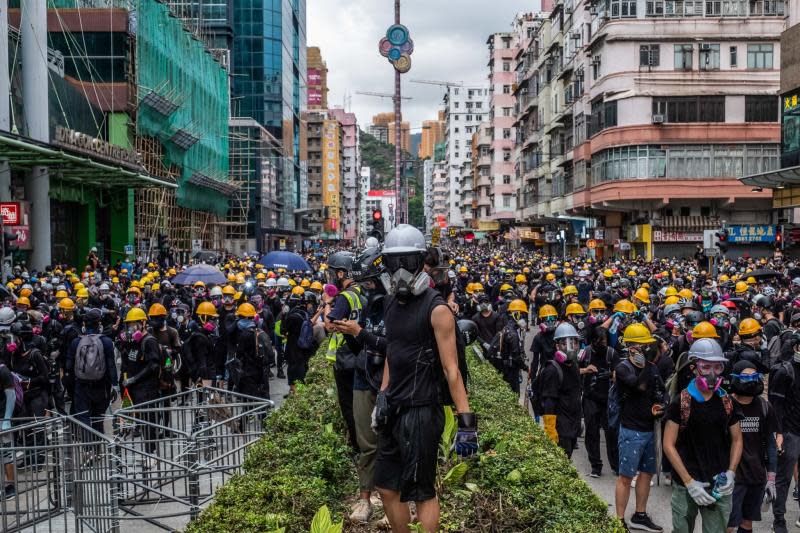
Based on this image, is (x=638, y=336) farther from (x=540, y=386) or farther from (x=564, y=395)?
(x=540, y=386)

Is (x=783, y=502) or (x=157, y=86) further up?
(x=157, y=86)

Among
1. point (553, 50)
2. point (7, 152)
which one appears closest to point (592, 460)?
point (7, 152)

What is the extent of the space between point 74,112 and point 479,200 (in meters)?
79.5

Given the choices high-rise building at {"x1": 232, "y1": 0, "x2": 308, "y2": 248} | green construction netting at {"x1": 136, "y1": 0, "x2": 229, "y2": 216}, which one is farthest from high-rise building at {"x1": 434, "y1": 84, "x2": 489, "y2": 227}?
green construction netting at {"x1": 136, "y1": 0, "x2": 229, "y2": 216}

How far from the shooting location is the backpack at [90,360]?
9.46 metres

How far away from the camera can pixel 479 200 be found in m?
114

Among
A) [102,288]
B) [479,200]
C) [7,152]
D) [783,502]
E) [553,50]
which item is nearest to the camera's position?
[783,502]

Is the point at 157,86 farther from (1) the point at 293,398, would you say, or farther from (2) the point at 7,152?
(1) the point at 293,398

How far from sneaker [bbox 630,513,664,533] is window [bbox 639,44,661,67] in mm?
40545

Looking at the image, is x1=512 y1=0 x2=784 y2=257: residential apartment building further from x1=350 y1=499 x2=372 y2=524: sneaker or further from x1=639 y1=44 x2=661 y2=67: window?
x1=350 y1=499 x2=372 y2=524: sneaker

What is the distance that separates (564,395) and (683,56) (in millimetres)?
39738

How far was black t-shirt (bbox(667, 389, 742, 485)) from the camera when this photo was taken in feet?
19.0

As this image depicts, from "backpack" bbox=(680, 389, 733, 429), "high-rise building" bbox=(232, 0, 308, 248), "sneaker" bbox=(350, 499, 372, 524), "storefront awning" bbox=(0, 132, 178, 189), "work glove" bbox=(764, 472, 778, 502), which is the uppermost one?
"high-rise building" bbox=(232, 0, 308, 248)

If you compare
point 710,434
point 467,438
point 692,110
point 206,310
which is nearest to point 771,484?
point 710,434
